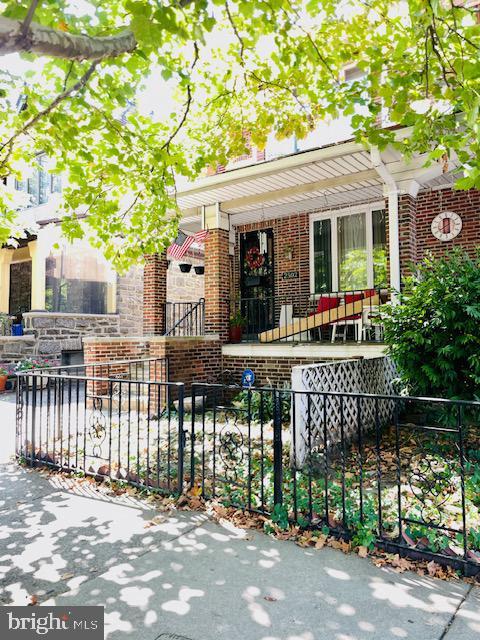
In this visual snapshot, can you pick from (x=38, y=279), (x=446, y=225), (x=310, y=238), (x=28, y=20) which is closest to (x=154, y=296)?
(x=310, y=238)

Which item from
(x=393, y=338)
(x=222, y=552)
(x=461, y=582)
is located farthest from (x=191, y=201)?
(x=461, y=582)

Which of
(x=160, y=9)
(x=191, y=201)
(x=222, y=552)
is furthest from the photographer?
(x=191, y=201)

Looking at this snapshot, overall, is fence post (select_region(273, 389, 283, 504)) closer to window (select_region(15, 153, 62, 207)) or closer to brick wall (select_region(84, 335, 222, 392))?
brick wall (select_region(84, 335, 222, 392))

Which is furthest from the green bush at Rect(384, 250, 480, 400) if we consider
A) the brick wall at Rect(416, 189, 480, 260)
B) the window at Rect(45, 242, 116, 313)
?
the window at Rect(45, 242, 116, 313)

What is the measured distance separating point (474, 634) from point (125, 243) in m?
5.93

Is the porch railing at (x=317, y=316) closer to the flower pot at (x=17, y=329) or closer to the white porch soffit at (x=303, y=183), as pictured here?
the white porch soffit at (x=303, y=183)

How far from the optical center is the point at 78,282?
14.3m

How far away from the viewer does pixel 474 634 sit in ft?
7.43

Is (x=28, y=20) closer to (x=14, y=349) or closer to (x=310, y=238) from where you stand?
(x=310, y=238)

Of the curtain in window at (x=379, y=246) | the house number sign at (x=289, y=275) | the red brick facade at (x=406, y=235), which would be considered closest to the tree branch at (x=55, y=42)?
the red brick facade at (x=406, y=235)

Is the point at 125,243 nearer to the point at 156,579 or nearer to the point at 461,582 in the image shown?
the point at 156,579

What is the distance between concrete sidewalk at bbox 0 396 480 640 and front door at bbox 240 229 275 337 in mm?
7880

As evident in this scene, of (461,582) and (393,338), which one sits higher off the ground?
(393,338)

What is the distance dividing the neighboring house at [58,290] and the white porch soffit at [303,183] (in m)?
4.48
